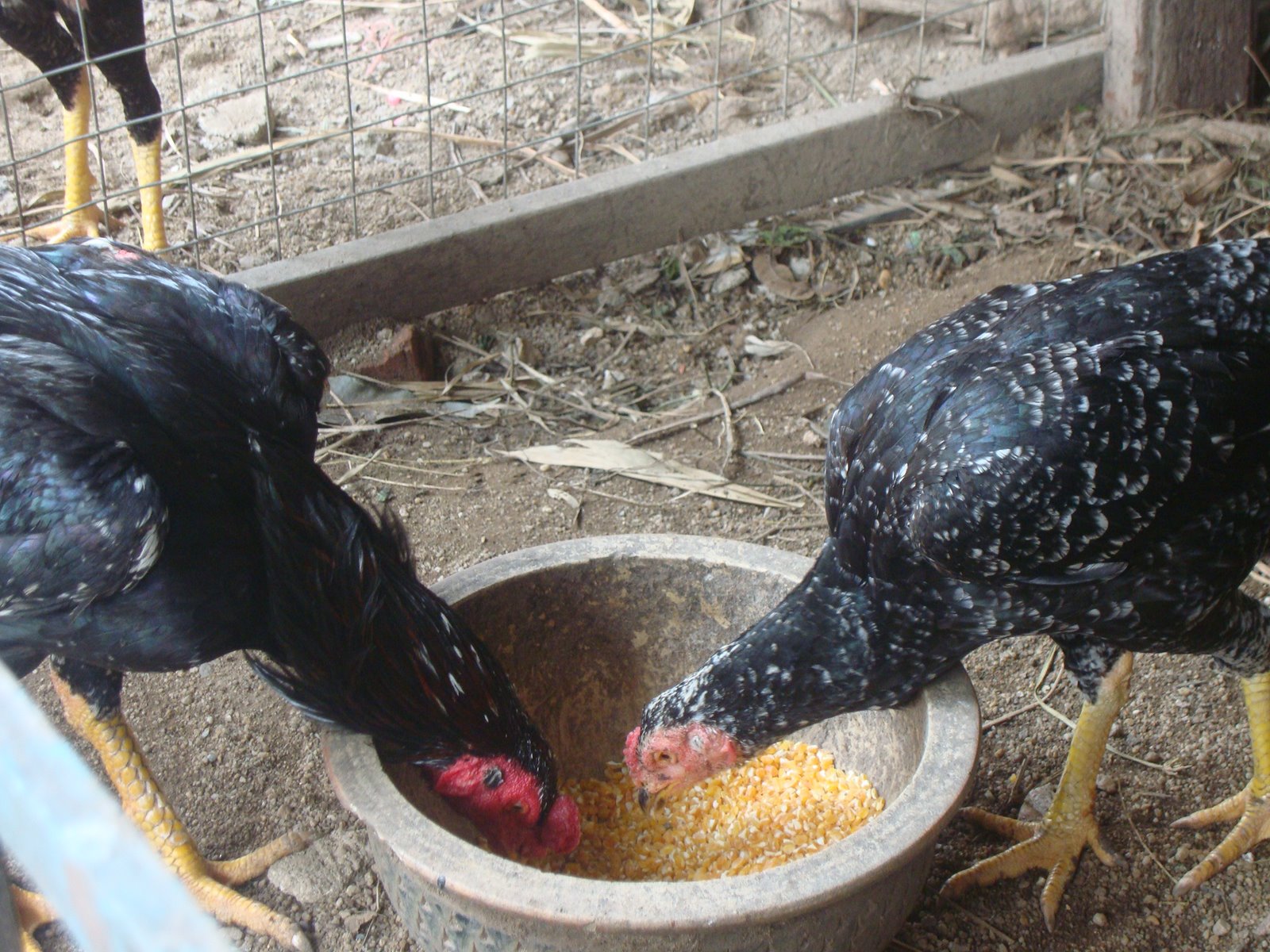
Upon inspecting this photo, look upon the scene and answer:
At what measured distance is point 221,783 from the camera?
324cm

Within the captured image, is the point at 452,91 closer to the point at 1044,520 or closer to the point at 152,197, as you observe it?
the point at 152,197

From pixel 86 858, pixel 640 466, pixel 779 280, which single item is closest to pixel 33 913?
pixel 640 466

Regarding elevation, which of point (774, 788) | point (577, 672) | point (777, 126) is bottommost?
point (774, 788)

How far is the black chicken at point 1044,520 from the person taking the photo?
2.46 m

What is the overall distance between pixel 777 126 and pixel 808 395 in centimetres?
149

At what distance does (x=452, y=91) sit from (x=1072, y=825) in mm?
4620

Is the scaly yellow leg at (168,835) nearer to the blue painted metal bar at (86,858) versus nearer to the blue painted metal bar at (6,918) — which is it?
the blue painted metal bar at (6,918)

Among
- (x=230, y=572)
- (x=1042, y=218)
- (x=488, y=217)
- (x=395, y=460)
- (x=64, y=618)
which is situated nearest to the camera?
(x=64, y=618)

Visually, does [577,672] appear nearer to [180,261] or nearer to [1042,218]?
[180,261]

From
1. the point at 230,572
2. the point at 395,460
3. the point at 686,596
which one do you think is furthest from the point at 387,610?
the point at 395,460

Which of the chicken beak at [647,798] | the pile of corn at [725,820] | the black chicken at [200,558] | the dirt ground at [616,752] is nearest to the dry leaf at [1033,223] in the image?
the dirt ground at [616,752]

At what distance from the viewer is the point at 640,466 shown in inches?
169

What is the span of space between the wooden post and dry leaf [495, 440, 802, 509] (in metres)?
3.05

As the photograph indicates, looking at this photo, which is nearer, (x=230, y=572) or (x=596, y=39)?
(x=230, y=572)
